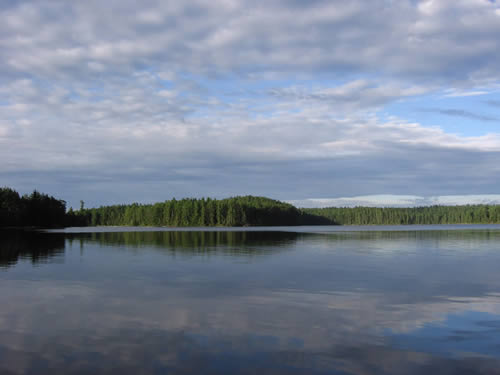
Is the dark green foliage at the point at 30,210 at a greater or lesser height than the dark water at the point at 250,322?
greater

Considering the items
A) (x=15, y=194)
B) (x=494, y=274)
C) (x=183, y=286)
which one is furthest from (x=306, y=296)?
(x=15, y=194)

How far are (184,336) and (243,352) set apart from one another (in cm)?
262

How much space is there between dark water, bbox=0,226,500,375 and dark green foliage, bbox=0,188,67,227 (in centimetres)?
12810

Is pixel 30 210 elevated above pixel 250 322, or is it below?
above

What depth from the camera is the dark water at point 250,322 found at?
40.5 feet

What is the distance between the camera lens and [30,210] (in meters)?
168

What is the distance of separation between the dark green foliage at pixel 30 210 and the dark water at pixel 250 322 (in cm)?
12810

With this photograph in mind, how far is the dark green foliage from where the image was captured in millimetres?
144875

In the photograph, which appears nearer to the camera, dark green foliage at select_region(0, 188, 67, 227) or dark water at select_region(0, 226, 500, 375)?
dark water at select_region(0, 226, 500, 375)

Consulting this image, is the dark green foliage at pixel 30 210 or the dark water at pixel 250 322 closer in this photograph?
the dark water at pixel 250 322

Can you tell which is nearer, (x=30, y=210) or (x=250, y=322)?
(x=250, y=322)

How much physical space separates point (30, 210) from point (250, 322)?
17090 cm

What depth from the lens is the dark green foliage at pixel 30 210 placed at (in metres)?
145

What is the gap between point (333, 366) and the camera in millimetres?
12070
